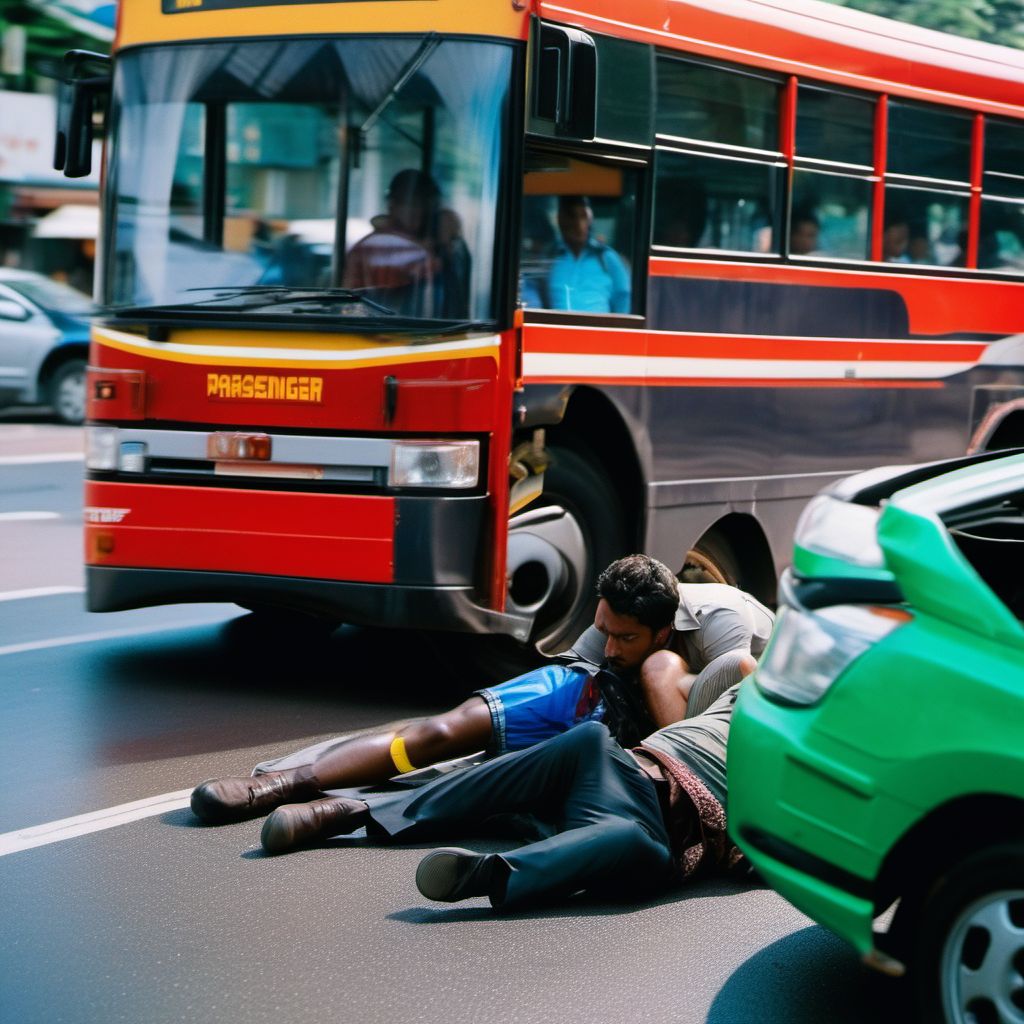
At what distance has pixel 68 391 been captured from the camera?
21766mm

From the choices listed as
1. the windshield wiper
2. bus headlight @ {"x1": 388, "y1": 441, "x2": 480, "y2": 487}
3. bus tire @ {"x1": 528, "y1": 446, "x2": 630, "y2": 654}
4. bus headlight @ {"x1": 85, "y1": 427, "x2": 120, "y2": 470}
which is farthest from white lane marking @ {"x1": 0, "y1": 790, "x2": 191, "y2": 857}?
bus tire @ {"x1": 528, "y1": 446, "x2": 630, "y2": 654}

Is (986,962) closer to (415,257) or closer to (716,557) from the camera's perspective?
(415,257)

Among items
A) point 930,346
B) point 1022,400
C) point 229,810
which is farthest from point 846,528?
point 1022,400

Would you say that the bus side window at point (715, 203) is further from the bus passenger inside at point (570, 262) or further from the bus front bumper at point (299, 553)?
the bus front bumper at point (299, 553)

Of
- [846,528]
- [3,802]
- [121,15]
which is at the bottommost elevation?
[3,802]

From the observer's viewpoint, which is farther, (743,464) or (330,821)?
(743,464)

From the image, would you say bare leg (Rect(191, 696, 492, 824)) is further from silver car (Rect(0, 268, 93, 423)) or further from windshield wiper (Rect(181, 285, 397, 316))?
silver car (Rect(0, 268, 93, 423))

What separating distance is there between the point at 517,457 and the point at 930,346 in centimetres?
349

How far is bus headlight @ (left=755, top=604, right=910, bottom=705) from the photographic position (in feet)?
12.3

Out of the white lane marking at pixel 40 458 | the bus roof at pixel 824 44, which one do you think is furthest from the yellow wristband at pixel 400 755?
the white lane marking at pixel 40 458

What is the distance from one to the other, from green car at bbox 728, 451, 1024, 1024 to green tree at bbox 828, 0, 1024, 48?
2433 cm

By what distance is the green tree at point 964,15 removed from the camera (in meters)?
27.1

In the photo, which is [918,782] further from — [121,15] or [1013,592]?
[121,15]

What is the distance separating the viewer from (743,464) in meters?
9.26
